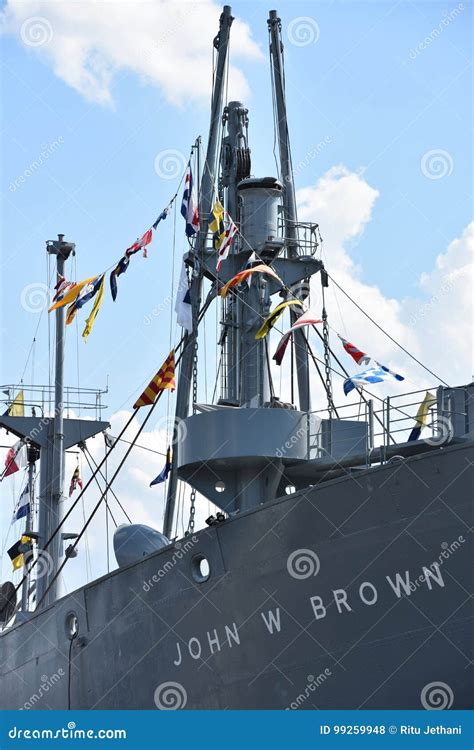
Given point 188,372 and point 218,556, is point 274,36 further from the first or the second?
point 218,556

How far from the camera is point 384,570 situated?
15.8m

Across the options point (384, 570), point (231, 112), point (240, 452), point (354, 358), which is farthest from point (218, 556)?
point (231, 112)

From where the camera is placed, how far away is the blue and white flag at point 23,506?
2873cm

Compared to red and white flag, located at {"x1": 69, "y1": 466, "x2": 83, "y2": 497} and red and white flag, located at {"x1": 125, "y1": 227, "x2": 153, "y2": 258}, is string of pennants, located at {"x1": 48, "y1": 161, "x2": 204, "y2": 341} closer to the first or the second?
red and white flag, located at {"x1": 125, "y1": 227, "x2": 153, "y2": 258}

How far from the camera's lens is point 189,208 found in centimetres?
2219

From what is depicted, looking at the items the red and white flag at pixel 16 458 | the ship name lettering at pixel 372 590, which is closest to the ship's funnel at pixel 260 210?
the ship name lettering at pixel 372 590

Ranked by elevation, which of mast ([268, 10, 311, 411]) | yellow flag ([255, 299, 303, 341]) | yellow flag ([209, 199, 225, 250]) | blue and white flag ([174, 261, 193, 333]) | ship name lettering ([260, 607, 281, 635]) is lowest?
ship name lettering ([260, 607, 281, 635])

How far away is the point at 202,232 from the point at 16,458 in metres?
8.17

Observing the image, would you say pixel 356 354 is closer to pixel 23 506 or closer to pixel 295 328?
pixel 295 328

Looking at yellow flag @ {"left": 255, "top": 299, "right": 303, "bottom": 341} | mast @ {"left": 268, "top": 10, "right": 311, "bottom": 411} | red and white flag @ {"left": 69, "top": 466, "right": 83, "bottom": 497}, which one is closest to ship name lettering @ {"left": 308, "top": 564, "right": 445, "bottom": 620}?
yellow flag @ {"left": 255, "top": 299, "right": 303, "bottom": 341}

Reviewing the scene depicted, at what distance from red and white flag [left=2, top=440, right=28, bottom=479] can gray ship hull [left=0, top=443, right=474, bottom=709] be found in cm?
926

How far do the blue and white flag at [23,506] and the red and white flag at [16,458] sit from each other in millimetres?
597

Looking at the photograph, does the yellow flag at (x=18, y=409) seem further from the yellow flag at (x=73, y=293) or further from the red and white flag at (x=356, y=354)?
the red and white flag at (x=356, y=354)

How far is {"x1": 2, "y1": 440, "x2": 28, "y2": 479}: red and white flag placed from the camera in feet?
93.2
